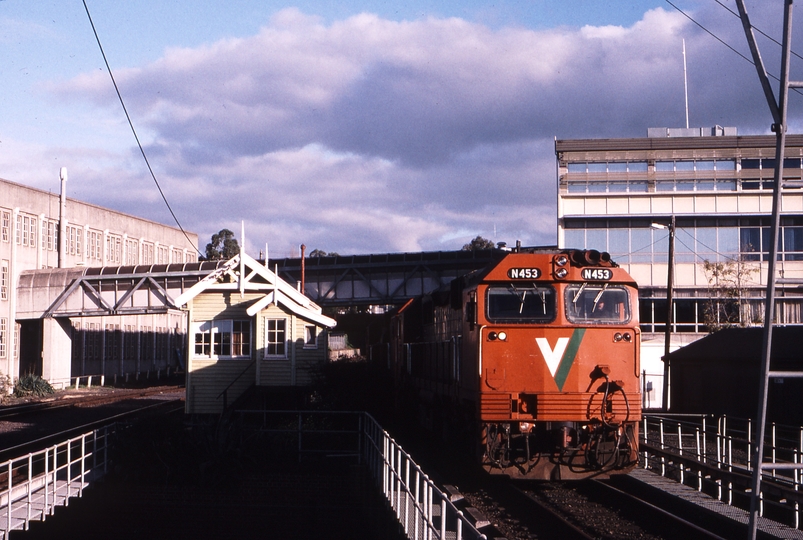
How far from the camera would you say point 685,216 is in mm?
45781

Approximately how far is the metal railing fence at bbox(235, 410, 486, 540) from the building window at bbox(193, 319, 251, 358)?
3510 mm

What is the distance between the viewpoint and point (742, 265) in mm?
43031

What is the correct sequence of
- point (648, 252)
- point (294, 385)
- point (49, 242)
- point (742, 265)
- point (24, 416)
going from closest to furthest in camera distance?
point (294, 385) < point (24, 416) < point (742, 265) < point (648, 252) < point (49, 242)

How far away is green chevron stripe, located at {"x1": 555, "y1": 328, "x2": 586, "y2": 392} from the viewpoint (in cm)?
1412

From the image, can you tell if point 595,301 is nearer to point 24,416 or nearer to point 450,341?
point 450,341

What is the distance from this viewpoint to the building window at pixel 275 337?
92.2 ft

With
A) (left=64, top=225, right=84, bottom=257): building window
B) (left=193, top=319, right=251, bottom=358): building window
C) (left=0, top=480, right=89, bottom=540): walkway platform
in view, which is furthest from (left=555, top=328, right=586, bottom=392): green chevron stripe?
(left=64, top=225, right=84, bottom=257): building window

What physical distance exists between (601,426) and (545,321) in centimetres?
198

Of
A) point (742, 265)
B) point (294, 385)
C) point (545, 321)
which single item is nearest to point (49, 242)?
point (294, 385)

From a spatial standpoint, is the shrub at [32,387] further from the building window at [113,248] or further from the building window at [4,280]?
the building window at [113,248]

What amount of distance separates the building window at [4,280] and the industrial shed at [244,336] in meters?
23.3

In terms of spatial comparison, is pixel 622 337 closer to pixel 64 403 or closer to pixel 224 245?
pixel 64 403

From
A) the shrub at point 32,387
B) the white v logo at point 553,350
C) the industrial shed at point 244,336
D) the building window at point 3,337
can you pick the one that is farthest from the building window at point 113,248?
the white v logo at point 553,350

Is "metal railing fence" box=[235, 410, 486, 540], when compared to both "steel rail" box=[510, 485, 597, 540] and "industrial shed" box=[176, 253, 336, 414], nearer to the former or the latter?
"steel rail" box=[510, 485, 597, 540]
